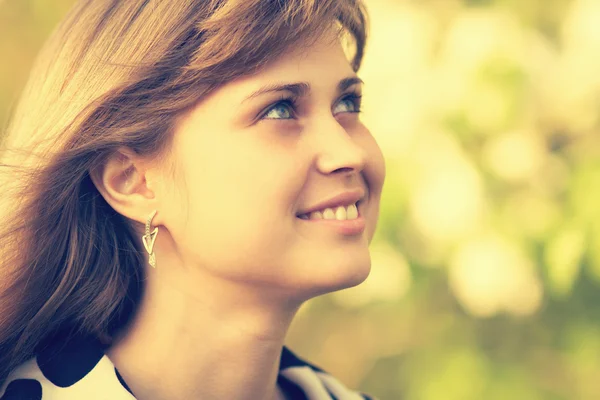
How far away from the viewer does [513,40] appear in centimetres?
300

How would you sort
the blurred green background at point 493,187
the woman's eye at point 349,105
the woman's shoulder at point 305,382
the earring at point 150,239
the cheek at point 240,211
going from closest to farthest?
1. the cheek at point 240,211
2. the earring at point 150,239
3. the woman's eye at point 349,105
4. the woman's shoulder at point 305,382
5. the blurred green background at point 493,187

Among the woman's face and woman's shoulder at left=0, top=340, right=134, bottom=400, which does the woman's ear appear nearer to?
Answer: the woman's face

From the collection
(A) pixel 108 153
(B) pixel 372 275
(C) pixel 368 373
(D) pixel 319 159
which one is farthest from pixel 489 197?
(A) pixel 108 153

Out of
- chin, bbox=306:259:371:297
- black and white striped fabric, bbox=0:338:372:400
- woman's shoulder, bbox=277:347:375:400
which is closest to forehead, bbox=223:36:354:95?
chin, bbox=306:259:371:297

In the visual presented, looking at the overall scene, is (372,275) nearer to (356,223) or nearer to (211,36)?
(356,223)

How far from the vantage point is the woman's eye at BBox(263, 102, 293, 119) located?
185 centimetres

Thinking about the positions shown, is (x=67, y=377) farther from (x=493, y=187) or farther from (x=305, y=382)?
(x=493, y=187)

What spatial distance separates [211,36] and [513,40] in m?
1.54

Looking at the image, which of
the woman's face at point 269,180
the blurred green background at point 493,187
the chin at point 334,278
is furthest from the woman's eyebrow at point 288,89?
the blurred green background at point 493,187

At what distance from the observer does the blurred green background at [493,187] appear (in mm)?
3037

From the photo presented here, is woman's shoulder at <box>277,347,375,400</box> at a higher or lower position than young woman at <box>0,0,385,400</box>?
lower

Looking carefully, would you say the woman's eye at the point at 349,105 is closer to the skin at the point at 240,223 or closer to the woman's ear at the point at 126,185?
the skin at the point at 240,223

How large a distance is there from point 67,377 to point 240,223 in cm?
53

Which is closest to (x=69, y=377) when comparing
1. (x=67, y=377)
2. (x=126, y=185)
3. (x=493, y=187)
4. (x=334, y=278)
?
(x=67, y=377)
